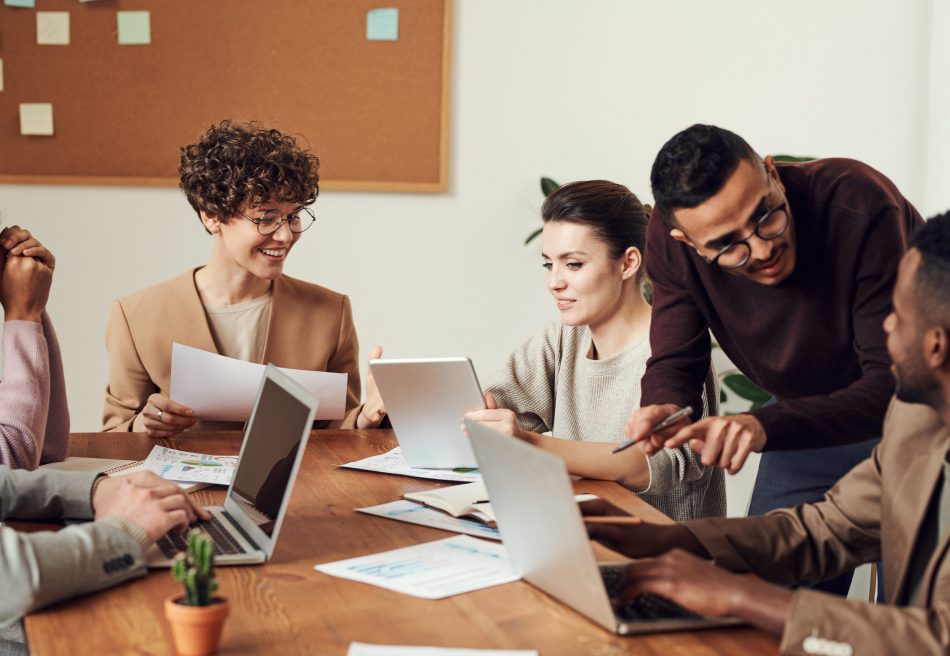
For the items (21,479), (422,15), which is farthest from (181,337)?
(422,15)


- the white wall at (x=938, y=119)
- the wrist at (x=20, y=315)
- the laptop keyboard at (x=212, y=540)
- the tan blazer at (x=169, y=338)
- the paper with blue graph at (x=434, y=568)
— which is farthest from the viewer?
the white wall at (x=938, y=119)

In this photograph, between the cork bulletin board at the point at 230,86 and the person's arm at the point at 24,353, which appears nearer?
the person's arm at the point at 24,353

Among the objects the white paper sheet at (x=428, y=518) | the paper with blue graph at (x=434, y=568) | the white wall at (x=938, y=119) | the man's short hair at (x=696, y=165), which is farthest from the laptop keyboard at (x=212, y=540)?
the white wall at (x=938, y=119)

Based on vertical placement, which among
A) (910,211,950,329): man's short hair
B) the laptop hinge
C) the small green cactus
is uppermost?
(910,211,950,329): man's short hair

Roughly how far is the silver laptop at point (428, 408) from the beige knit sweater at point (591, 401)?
35cm

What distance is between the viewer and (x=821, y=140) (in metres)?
3.65

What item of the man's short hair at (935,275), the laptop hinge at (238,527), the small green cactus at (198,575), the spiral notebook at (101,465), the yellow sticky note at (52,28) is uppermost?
the yellow sticky note at (52,28)

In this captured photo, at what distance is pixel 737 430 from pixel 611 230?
32.2 inches

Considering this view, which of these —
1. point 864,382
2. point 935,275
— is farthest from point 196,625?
point 864,382

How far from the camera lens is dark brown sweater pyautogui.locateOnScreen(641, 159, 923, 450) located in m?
1.67

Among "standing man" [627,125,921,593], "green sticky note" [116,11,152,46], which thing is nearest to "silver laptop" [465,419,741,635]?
"standing man" [627,125,921,593]

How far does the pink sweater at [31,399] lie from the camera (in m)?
1.79

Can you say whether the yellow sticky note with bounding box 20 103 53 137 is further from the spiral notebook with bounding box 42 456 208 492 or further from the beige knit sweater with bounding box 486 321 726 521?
the beige knit sweater with bounding box 486 321 726 521

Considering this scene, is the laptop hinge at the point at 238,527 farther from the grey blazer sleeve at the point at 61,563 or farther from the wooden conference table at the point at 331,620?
the grey blazer sleeve at the point at 61,563
